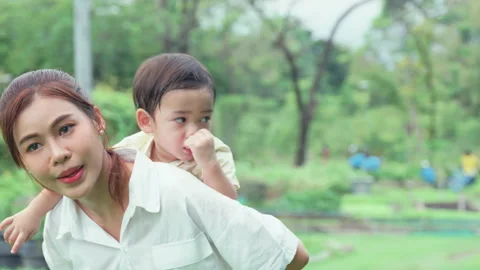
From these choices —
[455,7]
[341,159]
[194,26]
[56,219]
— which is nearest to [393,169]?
[341,159]

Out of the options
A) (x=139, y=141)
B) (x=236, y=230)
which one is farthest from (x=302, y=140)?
(x=236, y=230)

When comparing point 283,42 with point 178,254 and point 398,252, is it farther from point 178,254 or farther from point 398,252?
point 178,254

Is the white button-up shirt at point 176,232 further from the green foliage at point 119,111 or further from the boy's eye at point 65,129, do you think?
the green foliage at point 119,111

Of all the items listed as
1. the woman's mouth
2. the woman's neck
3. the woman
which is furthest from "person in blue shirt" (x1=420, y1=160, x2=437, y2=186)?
the woman's mouth

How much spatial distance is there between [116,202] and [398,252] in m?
8.39

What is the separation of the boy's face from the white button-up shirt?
0.96ft

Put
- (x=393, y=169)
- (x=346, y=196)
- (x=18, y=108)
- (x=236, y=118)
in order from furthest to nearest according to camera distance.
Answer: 1. (x=236, y=118)
2. (x=393, y=169)
3. (x=346, y=196)
4. (x=18, y=108)

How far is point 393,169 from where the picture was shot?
13.9 m

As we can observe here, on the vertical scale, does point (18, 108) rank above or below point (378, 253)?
above

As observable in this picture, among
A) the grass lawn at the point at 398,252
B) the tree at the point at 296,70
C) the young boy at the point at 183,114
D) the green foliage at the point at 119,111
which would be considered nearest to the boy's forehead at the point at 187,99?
the young boy at the point at 183,114

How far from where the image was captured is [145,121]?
1.77m

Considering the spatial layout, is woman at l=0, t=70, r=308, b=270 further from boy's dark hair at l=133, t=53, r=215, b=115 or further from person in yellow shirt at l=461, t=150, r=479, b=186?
person in yellow shirt at l=461, t=150, r=479, b=186

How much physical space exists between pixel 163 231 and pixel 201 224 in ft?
0.21

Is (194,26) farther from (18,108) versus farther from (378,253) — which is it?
(18,108)
